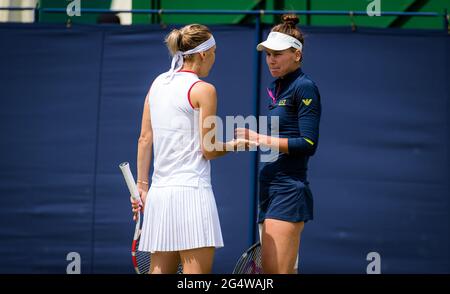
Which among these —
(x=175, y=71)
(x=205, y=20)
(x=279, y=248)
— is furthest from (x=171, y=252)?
(x=205, y=20)

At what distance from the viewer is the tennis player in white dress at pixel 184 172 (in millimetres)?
3508

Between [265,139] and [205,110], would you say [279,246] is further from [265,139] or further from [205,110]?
[205,110]

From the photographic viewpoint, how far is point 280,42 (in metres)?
3.98

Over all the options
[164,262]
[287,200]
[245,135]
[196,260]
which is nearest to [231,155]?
[287,200]

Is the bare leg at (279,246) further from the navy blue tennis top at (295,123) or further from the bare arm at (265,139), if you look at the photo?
the bare arm at (265,139)

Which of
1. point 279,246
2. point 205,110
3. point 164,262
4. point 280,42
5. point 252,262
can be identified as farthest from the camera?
point 252,262

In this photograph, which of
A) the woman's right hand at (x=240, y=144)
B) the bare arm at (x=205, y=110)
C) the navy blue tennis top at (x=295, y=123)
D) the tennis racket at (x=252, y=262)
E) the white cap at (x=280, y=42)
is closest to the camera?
the bare arm at (x=205, y=110)

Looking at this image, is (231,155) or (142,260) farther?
(231,155)

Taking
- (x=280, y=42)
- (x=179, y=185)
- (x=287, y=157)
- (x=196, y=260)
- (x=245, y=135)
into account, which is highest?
(x=280, y=42)

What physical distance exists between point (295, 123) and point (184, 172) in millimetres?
698

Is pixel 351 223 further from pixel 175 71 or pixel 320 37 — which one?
pixel 175 71

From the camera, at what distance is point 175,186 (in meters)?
3.54

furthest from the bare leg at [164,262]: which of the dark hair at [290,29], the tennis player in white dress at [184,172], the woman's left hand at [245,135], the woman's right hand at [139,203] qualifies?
the dark hair at [290,29]
